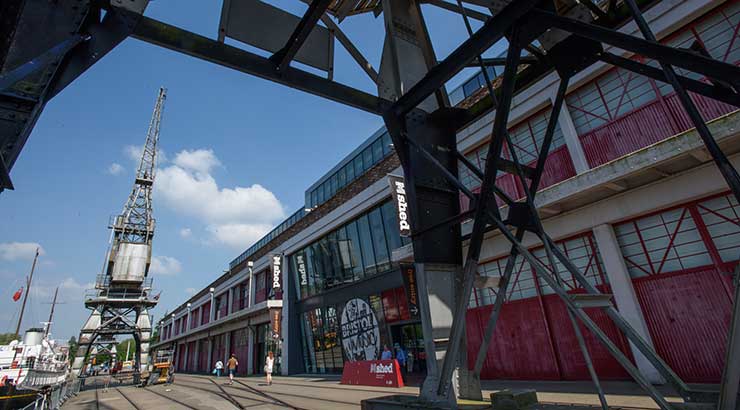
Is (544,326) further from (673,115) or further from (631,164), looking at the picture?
(673,115)

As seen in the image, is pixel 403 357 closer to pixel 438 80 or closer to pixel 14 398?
pixel 438 80

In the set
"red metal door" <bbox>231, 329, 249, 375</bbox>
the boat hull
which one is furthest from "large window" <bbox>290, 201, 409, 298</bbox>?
the boat hull

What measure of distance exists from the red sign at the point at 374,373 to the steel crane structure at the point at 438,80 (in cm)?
918

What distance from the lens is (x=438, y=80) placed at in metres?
3.65

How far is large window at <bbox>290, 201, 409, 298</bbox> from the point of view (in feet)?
52.0

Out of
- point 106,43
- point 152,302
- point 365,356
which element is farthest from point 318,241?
point 152,302

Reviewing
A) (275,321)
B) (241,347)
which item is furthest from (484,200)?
(241,347)

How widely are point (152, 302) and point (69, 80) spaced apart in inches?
1459

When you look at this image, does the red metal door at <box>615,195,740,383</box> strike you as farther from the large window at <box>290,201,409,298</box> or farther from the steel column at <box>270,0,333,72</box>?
the steel column at <box>270,0,333,72</box>

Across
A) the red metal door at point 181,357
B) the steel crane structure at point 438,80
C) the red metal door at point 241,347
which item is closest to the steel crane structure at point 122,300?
the red metal door at point 241,347

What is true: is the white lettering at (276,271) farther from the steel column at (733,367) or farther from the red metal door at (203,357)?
the steel column at (733,367)

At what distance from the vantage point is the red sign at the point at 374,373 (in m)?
11.8

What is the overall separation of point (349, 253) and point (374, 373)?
21.9 feet

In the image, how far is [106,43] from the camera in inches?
118
